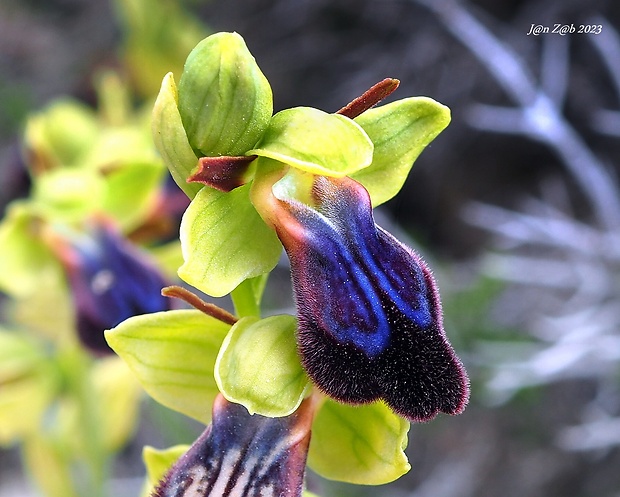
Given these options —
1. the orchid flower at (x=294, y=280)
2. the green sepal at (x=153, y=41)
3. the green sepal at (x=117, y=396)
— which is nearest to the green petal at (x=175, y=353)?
the orchid flower at (x=294, y=280)

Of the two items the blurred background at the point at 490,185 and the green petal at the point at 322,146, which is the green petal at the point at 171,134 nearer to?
the green petal at the point at 322,146

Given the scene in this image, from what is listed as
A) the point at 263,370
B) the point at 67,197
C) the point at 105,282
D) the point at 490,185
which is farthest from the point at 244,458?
the point at 490,185

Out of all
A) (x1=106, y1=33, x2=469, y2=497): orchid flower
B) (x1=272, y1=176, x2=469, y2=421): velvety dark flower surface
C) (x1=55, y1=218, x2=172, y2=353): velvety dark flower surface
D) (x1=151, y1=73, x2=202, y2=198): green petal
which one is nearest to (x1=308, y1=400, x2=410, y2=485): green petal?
(x1=106, y1=33, x2=469, y2=497): orchid flower

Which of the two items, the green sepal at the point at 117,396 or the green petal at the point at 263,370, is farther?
the green sepal at the point at 117,396

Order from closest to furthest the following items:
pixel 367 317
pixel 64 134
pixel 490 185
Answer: pixel 367 317, pixel 64 134, pixel 490 185

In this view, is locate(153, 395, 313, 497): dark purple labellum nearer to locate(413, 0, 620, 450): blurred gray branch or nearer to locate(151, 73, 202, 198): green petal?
locate(151, 73, 202, 198): green petal

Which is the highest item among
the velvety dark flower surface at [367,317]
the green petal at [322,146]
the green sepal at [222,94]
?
the green sepal at [222,94]

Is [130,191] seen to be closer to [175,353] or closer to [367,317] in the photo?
[175,353]
